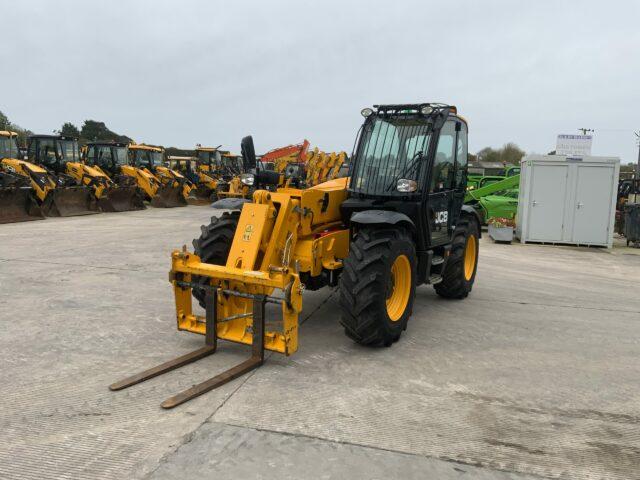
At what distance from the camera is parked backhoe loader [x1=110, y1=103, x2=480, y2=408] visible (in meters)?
4.16

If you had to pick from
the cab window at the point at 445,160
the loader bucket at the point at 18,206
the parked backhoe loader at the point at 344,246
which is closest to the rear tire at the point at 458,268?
the parked backhoe loader at the point at 344,246

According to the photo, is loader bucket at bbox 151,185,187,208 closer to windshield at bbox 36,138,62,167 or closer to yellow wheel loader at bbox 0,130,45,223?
windshield at bbox 36,138,62,167

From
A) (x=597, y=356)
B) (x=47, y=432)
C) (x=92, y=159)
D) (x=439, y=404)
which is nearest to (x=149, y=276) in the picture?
(x=47, y=432)

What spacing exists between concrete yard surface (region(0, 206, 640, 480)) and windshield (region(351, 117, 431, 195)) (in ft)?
5.05

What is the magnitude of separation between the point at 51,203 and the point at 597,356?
1544cm

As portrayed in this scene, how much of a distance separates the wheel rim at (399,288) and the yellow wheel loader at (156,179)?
1738 centimetres

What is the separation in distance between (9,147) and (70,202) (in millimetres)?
2907

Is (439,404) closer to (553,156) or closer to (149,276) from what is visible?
(149,276)

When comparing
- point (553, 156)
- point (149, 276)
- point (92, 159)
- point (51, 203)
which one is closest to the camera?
point (149, 276)

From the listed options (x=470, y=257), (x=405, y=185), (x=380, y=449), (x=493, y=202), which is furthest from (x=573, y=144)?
(x=380, y=449)

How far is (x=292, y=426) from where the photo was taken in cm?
324

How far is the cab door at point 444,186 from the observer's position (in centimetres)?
548

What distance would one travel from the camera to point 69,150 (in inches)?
740

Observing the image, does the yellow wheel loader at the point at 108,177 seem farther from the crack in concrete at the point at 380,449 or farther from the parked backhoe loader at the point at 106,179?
the crack in concrete at the point at 380,449
